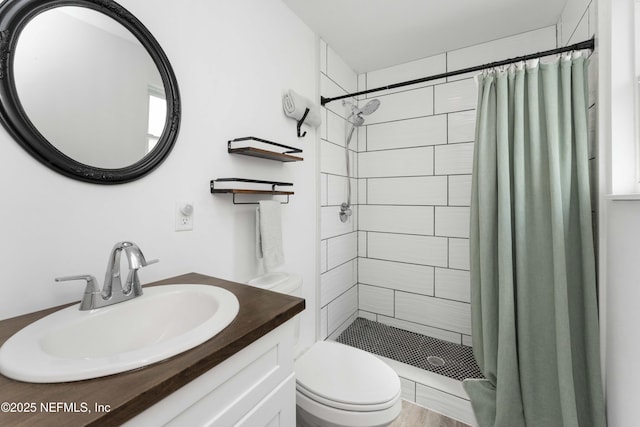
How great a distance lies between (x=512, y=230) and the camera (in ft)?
4.73

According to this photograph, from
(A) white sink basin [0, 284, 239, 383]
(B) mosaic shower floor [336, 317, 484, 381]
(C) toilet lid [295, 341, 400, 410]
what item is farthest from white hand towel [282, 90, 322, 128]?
(B) mosaic shower floor [336, 317, 484, 381]

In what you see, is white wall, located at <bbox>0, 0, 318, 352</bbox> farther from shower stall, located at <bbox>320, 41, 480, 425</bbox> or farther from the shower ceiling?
shower stall, located at <bbox>320, 41, 480, 425</bbox>

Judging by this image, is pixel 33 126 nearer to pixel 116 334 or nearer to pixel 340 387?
pixel 116 334

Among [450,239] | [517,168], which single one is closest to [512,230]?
[517,168]

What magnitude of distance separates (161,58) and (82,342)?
932mm

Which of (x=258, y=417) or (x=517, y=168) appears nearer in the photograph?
(x=258, y=417)

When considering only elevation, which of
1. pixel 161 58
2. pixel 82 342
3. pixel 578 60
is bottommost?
pixel 82 342

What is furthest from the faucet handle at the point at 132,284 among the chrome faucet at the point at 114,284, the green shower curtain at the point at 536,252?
the green shower curtain at the point at 536,252

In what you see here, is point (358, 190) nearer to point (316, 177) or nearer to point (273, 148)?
point (316, 177)

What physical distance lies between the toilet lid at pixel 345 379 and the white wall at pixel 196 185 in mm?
497

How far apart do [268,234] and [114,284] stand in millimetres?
626

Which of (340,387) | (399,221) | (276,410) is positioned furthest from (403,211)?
(276,410)

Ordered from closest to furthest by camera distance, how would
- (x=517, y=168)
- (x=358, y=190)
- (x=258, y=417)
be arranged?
(x=258, y=417)
(x=517, y=168)
(x=358, y=190)

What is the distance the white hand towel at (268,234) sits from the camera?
127cm
